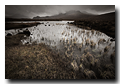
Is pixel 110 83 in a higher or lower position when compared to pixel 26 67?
lower

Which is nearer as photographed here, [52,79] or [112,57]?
[52,79]

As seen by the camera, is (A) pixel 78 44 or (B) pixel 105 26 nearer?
(A) pixel 78 44

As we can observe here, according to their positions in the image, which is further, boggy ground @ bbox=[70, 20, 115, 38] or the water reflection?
boggy ground @ bbox=[70, 20, 115, 38]

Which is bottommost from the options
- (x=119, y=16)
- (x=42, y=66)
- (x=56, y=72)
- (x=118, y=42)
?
(x=56, y=72)

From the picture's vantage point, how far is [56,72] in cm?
273

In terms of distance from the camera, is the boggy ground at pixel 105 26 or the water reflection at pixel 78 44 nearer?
the water reflection at pixel 78 44

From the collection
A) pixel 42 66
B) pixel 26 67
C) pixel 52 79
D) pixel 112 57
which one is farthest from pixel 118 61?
pixel 26 67

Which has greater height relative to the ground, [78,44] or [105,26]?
[105,26]

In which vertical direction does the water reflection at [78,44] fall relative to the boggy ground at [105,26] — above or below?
below

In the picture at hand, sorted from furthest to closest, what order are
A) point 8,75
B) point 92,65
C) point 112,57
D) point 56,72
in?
point 112,57 < point 92,65 < point 56,72 < point 8,75

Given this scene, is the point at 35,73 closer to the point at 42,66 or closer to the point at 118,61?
the point at 42,66

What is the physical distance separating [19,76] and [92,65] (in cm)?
434

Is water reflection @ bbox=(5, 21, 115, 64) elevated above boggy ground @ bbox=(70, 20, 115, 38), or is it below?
below

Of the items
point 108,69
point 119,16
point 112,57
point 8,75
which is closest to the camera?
point 8,75
